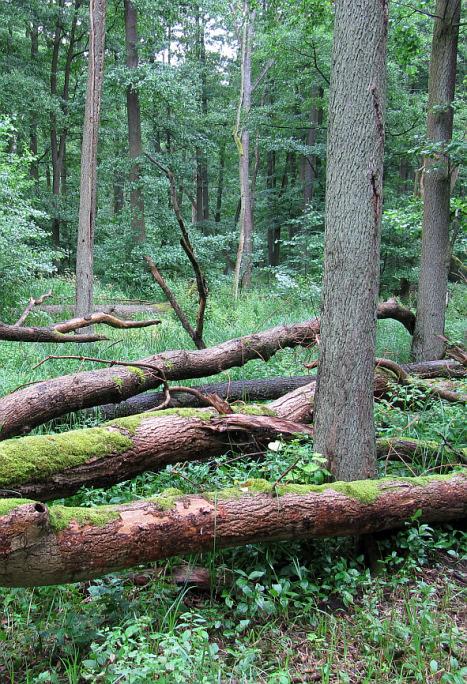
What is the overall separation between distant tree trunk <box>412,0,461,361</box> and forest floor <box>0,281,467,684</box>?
4.72 metres

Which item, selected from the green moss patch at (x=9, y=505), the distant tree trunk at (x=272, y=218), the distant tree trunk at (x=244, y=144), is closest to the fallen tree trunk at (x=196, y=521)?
the green moss patch at (x=9, y=505)

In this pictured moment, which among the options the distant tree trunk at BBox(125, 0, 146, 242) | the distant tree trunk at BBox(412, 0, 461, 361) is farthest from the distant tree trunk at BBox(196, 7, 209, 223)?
the distant tree trunk at BBox(412, 0, 461, 361)

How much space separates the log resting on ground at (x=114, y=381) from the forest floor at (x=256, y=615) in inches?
37.0

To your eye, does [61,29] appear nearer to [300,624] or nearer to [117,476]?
[117,476]

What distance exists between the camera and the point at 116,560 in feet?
8.66

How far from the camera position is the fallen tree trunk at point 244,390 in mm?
5430

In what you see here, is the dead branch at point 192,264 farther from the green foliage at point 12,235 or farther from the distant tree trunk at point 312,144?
the distant tree trunk at point 312,144

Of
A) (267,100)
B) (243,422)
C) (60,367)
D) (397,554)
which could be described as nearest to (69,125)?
(267,100)

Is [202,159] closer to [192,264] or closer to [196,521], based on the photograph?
[192,264]

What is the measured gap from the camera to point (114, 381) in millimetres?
4934

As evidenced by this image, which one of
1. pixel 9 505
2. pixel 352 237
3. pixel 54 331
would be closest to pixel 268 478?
pixel 352 237

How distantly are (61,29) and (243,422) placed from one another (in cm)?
2266

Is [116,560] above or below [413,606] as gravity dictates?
above

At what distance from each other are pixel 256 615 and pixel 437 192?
7.38 meters
